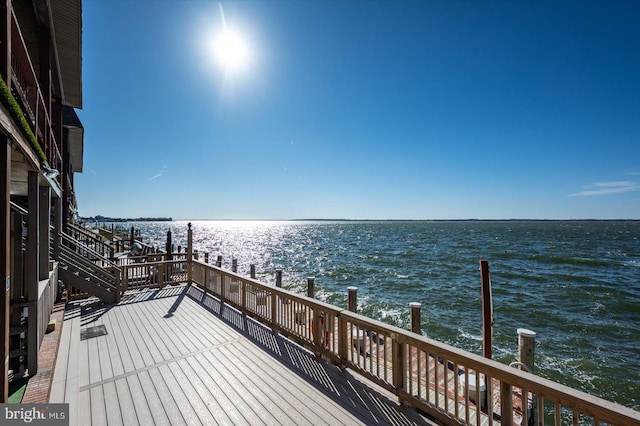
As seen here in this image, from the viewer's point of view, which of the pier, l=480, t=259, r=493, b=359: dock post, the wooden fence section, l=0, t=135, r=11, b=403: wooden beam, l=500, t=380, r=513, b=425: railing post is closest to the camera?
the wooden fence section

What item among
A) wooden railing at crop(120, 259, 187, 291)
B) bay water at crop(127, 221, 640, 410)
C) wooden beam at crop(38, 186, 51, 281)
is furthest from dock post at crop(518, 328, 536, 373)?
wooden railing at crop(120, 259, 187, 291)

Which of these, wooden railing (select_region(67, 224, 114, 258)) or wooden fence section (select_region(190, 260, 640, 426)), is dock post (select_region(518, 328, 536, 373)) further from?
wooden railing (select_region(67, 224, 114, 258))

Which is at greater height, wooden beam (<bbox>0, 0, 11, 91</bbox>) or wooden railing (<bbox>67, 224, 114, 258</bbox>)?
wooden beam (<bbox>0, 0, 11, 91</bbox>)

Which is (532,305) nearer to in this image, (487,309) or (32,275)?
(487,309)

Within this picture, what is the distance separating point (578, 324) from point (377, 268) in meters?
11.8

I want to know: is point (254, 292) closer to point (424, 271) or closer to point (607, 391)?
point (607, 391)

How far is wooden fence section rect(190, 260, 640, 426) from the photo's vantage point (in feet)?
7.05

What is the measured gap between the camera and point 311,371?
13.2ft

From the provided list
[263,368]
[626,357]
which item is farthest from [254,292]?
[626,357]

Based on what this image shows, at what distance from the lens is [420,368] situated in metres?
4.93

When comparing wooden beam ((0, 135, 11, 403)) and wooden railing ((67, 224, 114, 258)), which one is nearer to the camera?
wooden beam ((0, 135, 11, 403))

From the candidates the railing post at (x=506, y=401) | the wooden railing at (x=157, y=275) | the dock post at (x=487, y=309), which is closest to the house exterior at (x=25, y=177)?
the wooden railing at (x=157, y=275)
